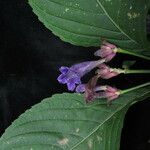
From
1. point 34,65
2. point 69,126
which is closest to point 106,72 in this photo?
point 69,126

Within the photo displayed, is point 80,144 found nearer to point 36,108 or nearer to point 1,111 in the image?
point 36,108

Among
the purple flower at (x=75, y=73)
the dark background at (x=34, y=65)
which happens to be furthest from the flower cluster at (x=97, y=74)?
the dark background at (x=34, y=65)

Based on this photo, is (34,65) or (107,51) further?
(34,65)

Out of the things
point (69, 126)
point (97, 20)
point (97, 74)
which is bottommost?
point (69, 126)

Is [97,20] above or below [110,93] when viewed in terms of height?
above

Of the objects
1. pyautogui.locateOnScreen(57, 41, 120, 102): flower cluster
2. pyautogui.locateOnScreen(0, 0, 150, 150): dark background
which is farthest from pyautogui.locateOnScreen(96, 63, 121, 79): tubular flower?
pyautogui.locateOnScreen(0, 0, 150, 150): dark background

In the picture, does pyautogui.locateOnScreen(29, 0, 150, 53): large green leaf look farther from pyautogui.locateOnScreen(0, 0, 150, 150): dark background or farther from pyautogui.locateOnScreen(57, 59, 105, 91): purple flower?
pyautogui.locateOnScreen(0, 0, 150, 150): dark background

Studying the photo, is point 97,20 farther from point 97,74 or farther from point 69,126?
point 69,126
